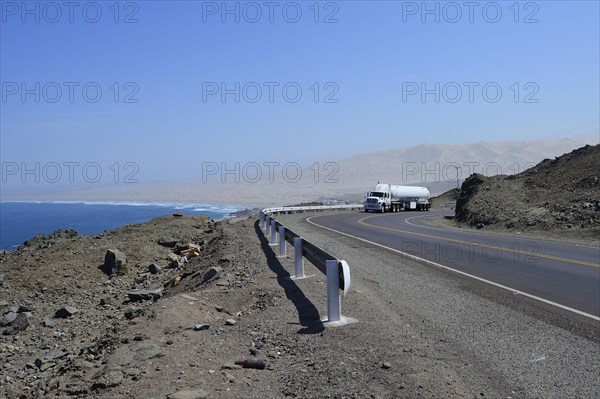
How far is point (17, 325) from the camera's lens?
519 inches

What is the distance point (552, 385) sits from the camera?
18.7ft

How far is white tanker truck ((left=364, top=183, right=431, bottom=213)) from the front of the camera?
59656mm

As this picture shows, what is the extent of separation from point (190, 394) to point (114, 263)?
1556 centimetres

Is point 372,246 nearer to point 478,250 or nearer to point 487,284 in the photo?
point 478,250

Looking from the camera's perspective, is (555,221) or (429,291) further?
(555,221)

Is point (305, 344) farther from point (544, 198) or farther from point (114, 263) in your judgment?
point (544, 198)

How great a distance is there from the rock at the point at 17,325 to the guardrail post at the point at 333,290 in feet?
29.1

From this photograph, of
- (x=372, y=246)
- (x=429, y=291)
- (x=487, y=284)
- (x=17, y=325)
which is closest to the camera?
(x=429, y=291)

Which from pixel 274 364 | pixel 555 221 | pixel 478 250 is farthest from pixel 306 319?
pixel 555 221

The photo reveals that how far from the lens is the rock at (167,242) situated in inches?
979

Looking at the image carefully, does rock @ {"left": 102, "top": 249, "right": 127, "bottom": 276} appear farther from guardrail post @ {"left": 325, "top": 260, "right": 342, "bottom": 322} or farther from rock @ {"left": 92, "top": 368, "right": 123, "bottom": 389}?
rock @ {"left": 92, "top": 368, "right": 123, "bottom": 389}

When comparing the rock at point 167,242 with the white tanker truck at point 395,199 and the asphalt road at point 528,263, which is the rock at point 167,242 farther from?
the white tanker truck at point 395,199

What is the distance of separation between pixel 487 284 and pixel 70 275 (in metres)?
13.9

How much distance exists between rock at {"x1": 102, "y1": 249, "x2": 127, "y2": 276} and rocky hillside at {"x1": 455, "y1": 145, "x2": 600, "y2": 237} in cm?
2122
